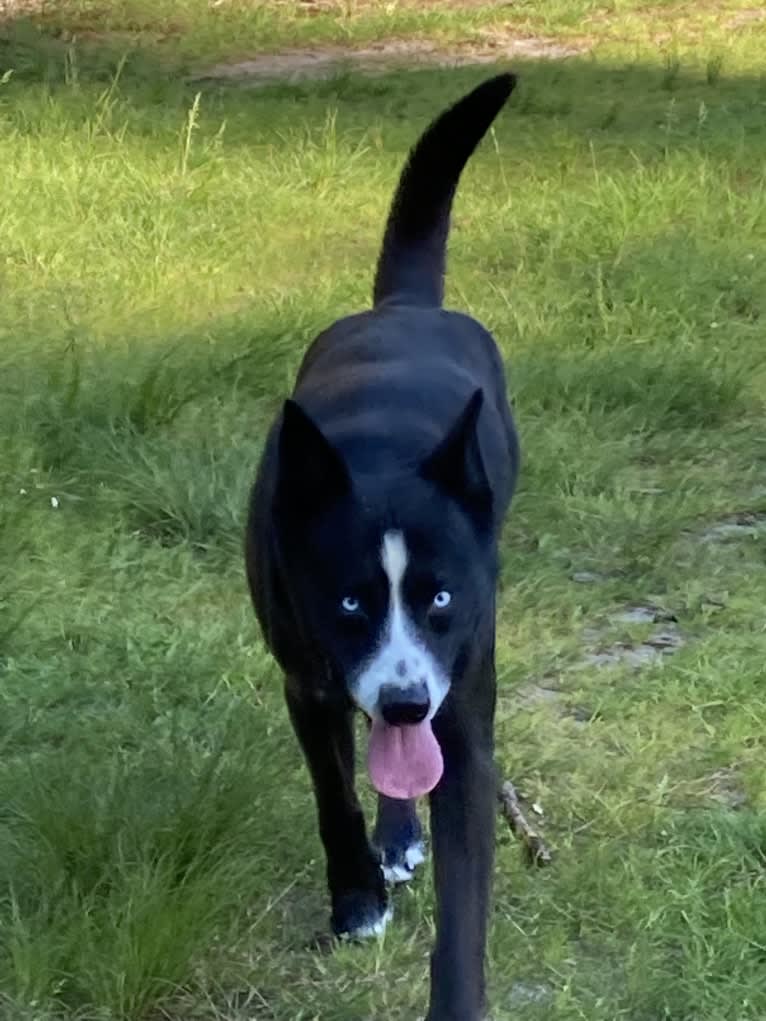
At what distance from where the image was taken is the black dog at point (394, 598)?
2.20 m

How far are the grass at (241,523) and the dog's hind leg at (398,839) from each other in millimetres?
54

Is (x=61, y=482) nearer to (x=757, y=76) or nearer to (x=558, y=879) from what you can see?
(x=558, y=879)

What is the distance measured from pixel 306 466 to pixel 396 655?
280 millimetres

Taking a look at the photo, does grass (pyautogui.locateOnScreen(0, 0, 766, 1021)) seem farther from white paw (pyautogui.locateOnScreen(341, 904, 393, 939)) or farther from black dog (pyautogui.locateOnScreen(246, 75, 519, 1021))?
black dog (pyautogui.locateOnScreen(246, 75, 519, 1021))

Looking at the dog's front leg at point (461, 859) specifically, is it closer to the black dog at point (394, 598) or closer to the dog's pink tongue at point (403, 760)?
the black dog at point (394, 598)

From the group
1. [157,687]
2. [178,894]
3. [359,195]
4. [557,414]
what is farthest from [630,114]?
[178,894]

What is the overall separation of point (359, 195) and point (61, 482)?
95.3 inches

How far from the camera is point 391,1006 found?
8.33 feet

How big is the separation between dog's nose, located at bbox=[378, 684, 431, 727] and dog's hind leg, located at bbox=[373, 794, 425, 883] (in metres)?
0.75

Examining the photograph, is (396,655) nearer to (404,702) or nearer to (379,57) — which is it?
(404,702)

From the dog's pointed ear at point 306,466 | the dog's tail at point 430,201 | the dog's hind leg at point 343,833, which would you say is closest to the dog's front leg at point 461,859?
the dog's hind leg at point 343,833

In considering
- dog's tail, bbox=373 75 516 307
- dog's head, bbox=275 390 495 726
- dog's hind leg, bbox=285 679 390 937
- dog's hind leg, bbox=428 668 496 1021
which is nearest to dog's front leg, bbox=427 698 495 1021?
dog's hind leg, bbox=428 668 496 1021

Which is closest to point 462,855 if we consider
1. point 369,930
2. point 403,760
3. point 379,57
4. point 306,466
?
point 403,760

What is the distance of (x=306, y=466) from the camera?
2.27 m
